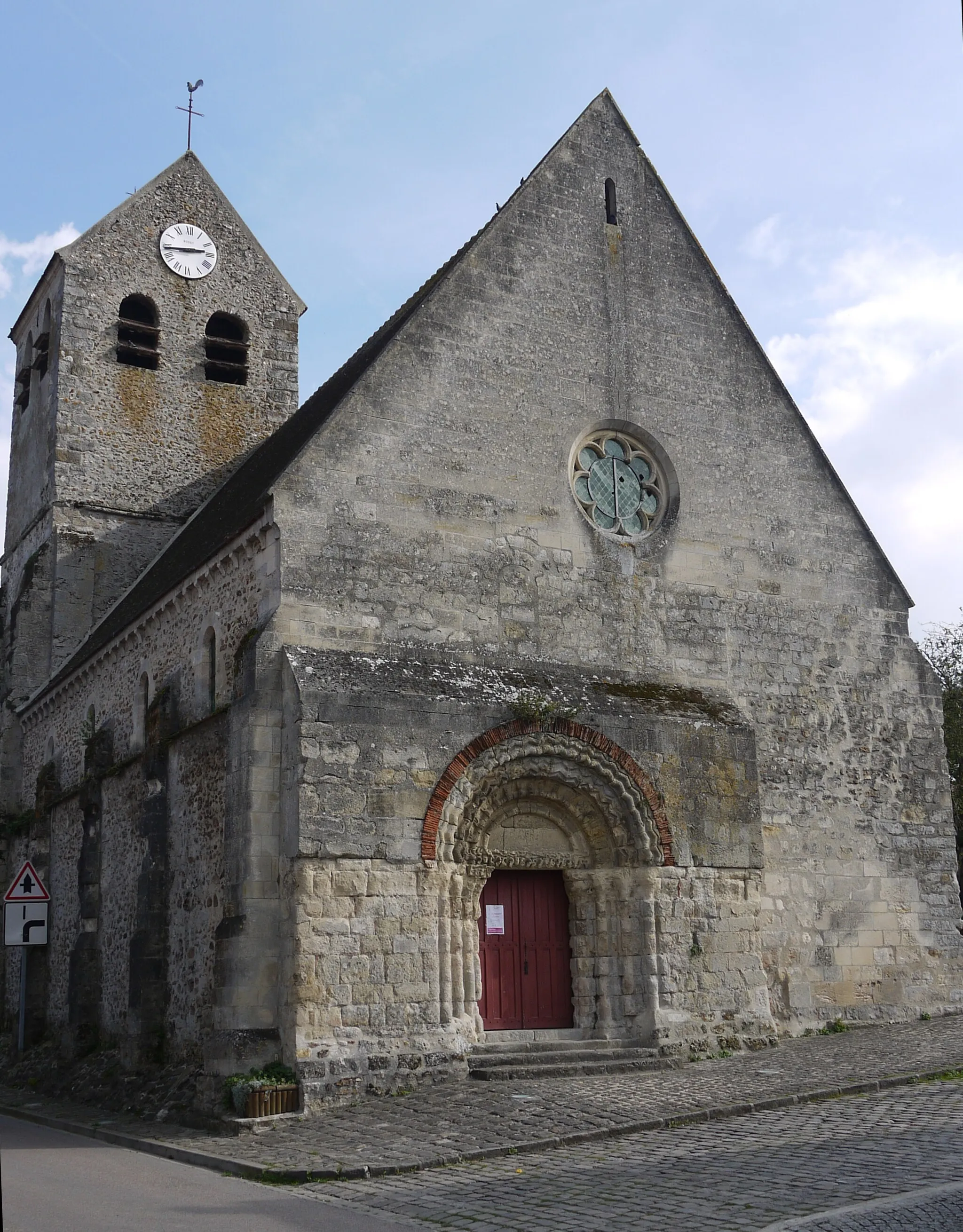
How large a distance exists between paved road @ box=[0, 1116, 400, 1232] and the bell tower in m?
12.5

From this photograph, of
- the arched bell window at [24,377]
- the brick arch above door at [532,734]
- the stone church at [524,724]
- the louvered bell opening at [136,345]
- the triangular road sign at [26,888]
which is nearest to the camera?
the stone church at [524,724]

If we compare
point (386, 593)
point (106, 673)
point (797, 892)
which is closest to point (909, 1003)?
point (797, 892)

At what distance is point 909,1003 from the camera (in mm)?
15922

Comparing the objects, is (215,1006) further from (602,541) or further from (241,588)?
(602,541)

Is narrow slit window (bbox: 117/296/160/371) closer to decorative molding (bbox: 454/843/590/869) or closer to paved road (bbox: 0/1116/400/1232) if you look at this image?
decorative molding (bbox: 454/843/590/869)

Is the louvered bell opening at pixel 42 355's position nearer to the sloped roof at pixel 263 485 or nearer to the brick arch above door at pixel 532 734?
the sloped roof at pixel 263 485

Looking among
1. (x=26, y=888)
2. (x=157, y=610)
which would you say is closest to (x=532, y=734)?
(x=157, y=610)

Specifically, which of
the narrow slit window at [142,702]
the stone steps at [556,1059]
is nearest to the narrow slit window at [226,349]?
the narrow slit window at [142,702]

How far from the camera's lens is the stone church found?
41.4 feet

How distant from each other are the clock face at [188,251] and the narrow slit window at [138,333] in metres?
1.06

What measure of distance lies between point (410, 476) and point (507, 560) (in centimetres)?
150

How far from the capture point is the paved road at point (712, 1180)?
7133mm

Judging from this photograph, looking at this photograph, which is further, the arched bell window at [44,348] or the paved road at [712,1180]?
the arched bell window at [44,348]

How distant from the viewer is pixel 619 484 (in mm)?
16031
